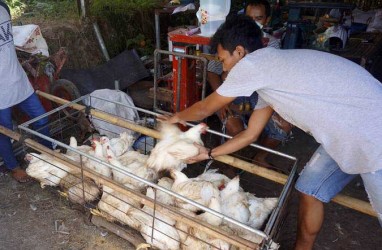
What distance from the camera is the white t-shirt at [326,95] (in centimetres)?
204

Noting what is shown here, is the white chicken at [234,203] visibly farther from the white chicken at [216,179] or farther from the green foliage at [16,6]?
the green foliage at [16,6]

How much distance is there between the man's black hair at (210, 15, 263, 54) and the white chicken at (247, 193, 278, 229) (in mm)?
1218

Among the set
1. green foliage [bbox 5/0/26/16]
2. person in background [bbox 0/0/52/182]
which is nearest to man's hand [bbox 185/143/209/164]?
person in background [bbox 0/0/52/182]

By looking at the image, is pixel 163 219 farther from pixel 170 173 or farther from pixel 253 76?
pixel 253 76

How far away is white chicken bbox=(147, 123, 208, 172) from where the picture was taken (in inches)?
104

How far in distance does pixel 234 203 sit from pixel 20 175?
2586 millimetres

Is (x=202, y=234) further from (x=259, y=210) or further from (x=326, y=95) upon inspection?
(x=326, y=95)

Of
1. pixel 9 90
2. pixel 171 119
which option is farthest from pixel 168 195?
pixel 9 90

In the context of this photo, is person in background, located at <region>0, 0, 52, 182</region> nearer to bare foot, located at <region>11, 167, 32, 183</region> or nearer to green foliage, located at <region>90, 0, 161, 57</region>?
bare foot, located at <region>11, 167, 32, 183</region>

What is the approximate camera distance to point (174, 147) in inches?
106

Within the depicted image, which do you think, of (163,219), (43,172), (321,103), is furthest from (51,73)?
(321,103)

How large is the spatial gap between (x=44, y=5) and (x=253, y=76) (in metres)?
7.25

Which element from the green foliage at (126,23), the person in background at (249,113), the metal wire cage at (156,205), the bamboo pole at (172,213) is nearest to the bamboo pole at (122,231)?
the metal wire cage at (156,205)

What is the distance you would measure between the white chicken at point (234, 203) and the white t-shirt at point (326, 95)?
0.78 metres
